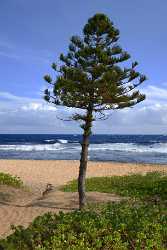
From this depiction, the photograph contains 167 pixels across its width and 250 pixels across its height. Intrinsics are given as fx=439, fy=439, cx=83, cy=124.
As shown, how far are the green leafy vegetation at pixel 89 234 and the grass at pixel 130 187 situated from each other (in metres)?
10.5

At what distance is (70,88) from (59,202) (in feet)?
15.0

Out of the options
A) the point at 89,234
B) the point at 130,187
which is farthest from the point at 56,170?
the point at 89,234

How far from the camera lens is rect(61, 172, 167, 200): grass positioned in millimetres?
19094

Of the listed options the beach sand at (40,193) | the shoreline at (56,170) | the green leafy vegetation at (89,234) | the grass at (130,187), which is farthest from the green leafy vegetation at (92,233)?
the shoreline at (56,170)

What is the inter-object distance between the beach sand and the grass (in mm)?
1023

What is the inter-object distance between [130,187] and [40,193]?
4378mm

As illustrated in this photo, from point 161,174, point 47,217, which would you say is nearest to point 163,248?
point 47,217

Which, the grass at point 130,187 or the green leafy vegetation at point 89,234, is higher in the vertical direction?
the green leafy vegetation at point 89,234

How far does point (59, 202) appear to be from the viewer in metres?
17.1

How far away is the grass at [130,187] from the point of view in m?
19.1

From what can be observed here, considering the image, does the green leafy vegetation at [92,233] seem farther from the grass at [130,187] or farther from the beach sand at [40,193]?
the grass at [130,187]

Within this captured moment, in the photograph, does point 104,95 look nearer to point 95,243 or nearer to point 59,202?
point 59,202

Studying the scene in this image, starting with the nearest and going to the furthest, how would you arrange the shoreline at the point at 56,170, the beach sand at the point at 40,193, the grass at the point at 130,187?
the beach sand at the point at 40,193
the grass at the point at 130,187
the shoreline at the point at 56,170

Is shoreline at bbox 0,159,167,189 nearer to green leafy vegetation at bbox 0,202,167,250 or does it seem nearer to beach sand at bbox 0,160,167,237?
beach sand at bbox 0,160,167,237
